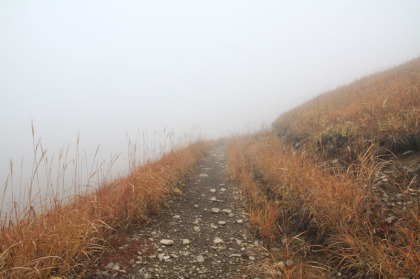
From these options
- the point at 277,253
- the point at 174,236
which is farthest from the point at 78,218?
the point at 277,253

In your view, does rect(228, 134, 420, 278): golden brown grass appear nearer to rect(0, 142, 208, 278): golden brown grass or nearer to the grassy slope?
the grassy slope

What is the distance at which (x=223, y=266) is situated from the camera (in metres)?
2.38

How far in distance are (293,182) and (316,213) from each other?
37.5 inches

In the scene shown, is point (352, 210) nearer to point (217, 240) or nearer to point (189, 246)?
point (217, 240)

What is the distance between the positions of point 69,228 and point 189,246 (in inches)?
60.9

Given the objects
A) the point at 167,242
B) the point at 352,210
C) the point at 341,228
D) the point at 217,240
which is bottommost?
the point at 217,240

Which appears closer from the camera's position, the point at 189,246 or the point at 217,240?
the point at 189,246

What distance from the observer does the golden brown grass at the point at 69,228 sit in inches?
68.8

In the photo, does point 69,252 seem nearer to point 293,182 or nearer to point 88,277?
point 88,277

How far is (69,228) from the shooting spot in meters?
2.25

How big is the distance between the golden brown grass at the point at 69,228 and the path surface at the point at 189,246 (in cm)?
25

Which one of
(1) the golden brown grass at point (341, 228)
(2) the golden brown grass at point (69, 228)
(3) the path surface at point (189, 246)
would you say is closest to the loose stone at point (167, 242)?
(3) the path surface at point (189, 246)

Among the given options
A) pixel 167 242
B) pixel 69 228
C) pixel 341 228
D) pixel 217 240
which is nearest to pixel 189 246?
pixel 167 242

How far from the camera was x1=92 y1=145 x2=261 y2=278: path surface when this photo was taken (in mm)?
2240
